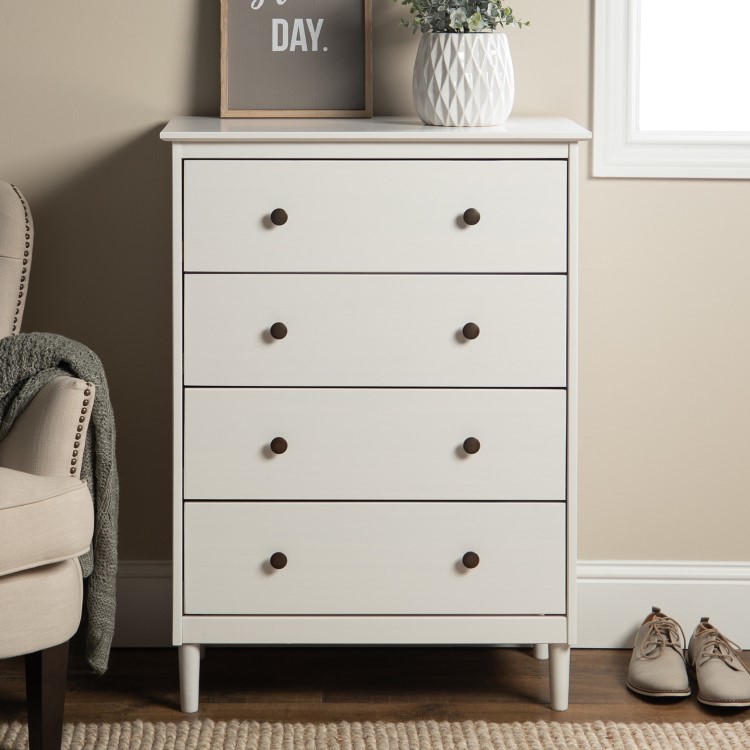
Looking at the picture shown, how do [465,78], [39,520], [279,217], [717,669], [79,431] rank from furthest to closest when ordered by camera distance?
[717,669], [465,78], [279,217], [79,431], [39,520]

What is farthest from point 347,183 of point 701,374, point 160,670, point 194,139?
point 160,670

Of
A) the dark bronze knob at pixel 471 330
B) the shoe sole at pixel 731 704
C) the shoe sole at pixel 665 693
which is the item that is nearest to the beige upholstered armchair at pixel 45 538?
the dark bronze knob at pixel 471 330

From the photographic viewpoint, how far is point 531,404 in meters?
1.67

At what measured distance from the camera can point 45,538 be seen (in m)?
1.41

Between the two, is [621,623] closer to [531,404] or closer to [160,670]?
[531,404]

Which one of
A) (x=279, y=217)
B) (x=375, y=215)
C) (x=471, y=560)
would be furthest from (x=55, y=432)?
(x=471, y=560)

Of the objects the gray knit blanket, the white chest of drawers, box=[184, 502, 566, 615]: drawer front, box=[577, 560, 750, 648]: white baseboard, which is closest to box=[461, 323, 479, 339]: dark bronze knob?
the white chest of drawers

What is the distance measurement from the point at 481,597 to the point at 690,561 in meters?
0.63

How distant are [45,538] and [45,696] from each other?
0.27m

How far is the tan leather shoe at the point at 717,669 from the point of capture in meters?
1.80

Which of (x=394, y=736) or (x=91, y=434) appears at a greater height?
(x=91, y=434)

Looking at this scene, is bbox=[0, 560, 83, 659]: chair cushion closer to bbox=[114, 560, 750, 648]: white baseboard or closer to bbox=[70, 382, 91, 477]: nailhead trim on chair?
bbox=[70, 382, 91, 477]: nailhead trim on chair

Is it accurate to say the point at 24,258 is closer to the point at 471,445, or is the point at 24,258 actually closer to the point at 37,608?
the point at 37,608

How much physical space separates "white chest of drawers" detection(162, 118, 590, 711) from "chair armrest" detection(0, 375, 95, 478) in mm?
191
